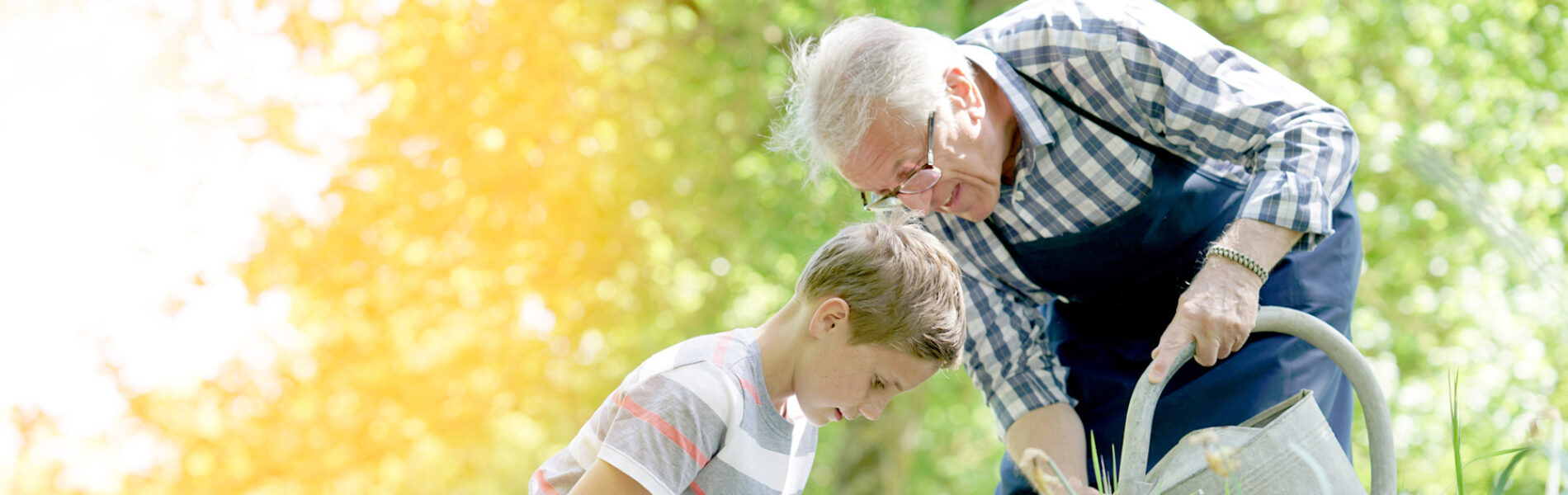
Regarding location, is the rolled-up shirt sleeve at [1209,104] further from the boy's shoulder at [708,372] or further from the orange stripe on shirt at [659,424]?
the orange stripe on shirt at [659,424]

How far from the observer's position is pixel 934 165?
176cm

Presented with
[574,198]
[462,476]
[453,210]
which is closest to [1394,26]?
[574,198]

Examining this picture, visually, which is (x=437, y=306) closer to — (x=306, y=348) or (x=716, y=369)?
(x=306, y=348)

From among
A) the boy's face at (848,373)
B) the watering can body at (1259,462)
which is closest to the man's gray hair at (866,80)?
the boy's face at (848,373)

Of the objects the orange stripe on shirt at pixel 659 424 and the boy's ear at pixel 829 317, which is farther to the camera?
the boy's ear at pixel 829 317

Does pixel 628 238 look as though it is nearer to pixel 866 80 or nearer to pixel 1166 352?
pixel 866 80

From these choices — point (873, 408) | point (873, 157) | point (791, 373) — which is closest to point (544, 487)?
point (791, 373)

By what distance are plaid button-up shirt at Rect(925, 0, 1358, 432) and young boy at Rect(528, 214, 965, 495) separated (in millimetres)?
248

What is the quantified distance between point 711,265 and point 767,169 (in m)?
0.61

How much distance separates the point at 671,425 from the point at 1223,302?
0.73 m

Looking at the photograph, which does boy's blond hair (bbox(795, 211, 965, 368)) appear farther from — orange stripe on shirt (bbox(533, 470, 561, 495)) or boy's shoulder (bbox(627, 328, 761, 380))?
orange stripe on shirt (bbox(533, 470, 561, 495))

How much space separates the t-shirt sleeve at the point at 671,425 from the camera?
55.7 inches

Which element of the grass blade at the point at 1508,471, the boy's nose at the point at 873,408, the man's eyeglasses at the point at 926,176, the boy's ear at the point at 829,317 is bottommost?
the grass blade at the point at 1508,471

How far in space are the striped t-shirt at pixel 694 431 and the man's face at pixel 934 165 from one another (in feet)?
1.12
